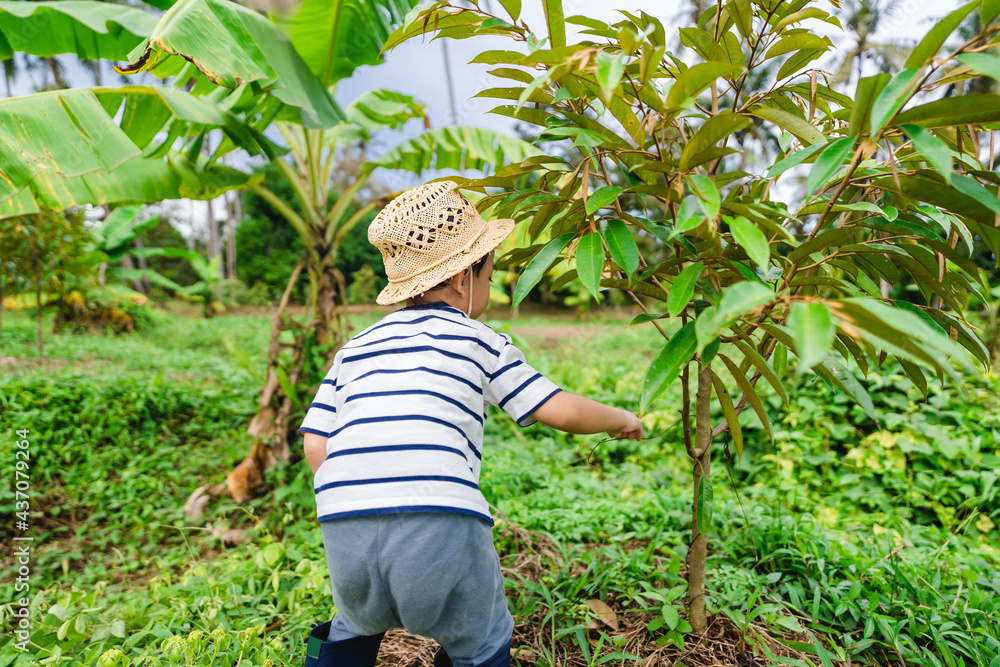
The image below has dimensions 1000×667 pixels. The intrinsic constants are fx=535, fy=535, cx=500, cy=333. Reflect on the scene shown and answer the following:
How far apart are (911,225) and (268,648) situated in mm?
2008

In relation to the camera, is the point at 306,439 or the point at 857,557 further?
the point at 857,557

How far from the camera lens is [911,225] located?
114cm

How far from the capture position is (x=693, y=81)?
2.98 feet

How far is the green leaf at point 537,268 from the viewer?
1.05 metres

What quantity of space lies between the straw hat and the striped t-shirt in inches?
3.8

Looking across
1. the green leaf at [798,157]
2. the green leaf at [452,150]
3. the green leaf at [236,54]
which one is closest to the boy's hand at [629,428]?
the green leaf at [798,157]

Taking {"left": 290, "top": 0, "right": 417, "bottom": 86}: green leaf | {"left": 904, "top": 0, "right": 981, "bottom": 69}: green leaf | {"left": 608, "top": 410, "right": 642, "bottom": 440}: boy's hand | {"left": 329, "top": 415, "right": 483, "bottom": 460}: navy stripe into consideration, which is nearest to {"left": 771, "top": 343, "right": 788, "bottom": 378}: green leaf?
{"left": 608, "top": 410, "right": 642, "bottom": 440}: boy's hand

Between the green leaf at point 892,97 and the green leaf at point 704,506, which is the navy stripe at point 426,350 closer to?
the green leaf at point 704,506

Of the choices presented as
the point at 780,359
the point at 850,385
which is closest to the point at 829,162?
the point at 850,385

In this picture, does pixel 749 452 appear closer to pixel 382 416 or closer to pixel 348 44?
pixel 382 416

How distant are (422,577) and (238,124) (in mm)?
2378

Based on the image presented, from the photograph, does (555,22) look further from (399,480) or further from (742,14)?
(399,480)

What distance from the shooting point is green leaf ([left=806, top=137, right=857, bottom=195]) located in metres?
0.87

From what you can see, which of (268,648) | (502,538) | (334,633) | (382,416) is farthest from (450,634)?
(502,538)
